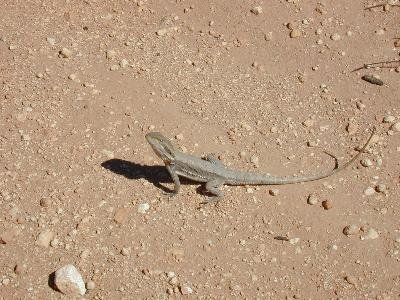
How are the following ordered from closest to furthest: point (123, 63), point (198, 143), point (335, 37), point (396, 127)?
point (198, 143)
point (396, 127)
point (123, 63)
point (335, 37)

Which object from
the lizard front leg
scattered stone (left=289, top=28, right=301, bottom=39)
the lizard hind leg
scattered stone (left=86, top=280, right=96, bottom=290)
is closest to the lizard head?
the lizard front leg

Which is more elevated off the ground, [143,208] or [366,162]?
[366,162]

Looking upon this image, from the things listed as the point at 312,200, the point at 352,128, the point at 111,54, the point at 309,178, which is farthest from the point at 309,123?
the point at 111,54

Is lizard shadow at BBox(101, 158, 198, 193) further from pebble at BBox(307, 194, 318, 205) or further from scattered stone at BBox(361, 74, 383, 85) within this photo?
scattered stone at BBox(361, 74, 383, 85)

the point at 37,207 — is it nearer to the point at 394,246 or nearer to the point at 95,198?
the point at 95,198

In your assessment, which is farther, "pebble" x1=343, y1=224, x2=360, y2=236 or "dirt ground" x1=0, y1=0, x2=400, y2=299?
"pebble" x1=343, y1=224, x2=360, y2=236

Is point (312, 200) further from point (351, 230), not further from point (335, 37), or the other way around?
point (335, 37)
